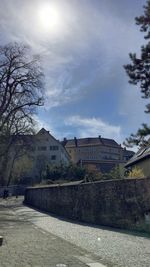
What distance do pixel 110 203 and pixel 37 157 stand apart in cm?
7189

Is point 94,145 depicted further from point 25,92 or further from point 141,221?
point 141,221

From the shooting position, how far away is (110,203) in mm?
18078

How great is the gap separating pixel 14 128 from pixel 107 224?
30843 mm

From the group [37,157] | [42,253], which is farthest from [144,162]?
[37,157]

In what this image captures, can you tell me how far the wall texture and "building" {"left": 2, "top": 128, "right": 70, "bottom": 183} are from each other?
31372 mm

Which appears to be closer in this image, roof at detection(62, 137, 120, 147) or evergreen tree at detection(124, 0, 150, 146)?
evergreen tree at detection(124, 0, 150, 146)

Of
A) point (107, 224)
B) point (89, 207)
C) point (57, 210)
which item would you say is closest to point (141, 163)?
point (57, 210)

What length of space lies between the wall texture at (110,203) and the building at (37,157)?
31372 millimetres

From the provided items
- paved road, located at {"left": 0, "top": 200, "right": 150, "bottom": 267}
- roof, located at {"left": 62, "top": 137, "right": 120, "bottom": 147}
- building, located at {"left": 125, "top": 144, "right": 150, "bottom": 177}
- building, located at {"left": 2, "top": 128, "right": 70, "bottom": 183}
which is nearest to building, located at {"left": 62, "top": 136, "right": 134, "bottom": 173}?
roof, located at {"left": 62, "top": 137, "right": 120, "bottom": 147}

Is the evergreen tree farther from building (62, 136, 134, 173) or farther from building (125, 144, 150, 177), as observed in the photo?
building (62, 136, 134, 173)

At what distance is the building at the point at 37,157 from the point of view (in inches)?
2630

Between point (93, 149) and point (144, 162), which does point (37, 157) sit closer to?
point (93, 149)

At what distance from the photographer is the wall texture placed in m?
15.4

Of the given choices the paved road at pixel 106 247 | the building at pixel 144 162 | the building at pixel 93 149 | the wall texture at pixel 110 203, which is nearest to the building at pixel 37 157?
the building at pixel 144 162
